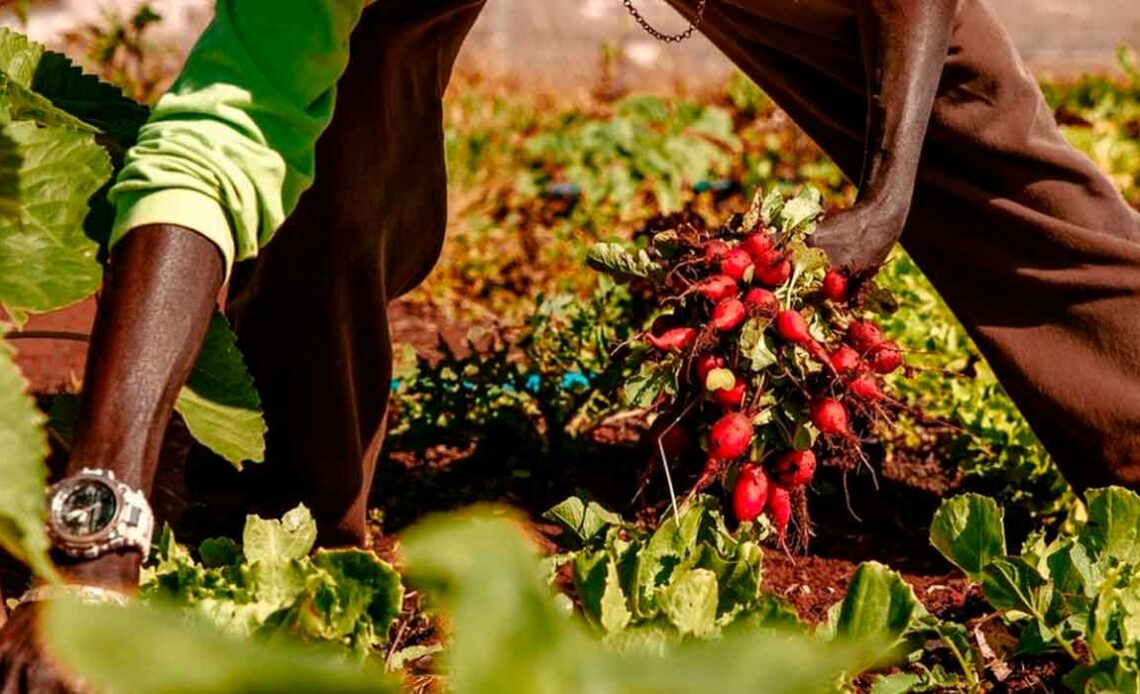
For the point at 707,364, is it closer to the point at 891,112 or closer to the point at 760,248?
the point at 760,248

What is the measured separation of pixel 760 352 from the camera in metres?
2.39

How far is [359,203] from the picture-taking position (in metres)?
2.74

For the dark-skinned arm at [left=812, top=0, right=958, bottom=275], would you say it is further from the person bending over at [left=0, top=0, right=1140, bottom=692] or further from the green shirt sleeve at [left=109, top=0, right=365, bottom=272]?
the green shirt sleeve at [left=109, top=0, right=365, bottom=272]

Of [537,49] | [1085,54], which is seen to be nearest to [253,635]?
[537,49]

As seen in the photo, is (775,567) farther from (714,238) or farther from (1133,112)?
(1133,112)

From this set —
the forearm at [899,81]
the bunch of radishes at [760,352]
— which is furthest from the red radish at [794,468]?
the forearm at [899,81]

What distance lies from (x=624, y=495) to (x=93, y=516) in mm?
1606

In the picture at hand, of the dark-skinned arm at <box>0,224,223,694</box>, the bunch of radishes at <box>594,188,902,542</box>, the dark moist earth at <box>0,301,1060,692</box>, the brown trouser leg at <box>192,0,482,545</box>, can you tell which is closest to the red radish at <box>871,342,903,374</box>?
the bunch of radishes at <box>594,188,902,542</box>

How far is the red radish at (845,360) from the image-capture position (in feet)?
8.05

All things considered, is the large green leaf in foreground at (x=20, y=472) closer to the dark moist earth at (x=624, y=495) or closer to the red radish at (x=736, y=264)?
the red radish at (x=736, y=264)

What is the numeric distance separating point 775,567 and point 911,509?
415mm

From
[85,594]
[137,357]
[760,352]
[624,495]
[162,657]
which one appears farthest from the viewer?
[624,495]

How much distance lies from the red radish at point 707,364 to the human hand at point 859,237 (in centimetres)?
20

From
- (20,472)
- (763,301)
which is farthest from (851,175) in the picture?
(20,472)
